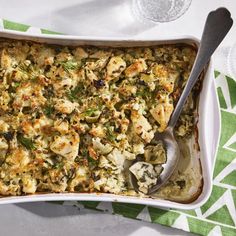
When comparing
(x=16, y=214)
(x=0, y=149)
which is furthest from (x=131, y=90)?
(x=16, y=214)

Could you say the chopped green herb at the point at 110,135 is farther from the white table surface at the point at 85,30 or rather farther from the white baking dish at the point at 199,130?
the white table surface at the point at 85,30

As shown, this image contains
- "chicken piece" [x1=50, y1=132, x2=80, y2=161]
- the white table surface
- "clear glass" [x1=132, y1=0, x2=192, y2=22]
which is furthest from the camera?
"clear glass" [x1=132, y1=0, x2=192, y2=22]

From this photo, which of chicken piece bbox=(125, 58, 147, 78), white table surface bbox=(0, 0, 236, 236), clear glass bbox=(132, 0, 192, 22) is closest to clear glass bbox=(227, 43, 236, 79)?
white table surface bbox=(0, 0, 236, 236)

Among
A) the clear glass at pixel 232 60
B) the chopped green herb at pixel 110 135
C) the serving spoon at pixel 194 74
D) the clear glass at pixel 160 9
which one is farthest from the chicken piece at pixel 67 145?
the clear glass at pixel 232 60

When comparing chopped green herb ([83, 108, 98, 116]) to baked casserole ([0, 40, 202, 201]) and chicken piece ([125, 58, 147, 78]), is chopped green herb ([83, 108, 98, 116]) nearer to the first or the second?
baked casserole ([0, 40, 202, 201])

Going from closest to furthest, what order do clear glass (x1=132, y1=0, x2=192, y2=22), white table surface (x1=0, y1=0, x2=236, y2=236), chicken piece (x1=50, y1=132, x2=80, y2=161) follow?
chicken piece (x1=50, y1=132, x2=80, y2=161)
white table surface (x1=0, y1=0, x2=236, y2=236)
clear glass (x1=132, y1=0, x2=192, y2=22)

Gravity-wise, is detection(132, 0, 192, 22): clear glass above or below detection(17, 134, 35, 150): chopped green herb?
above

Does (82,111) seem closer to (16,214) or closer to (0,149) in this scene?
(0,149)
